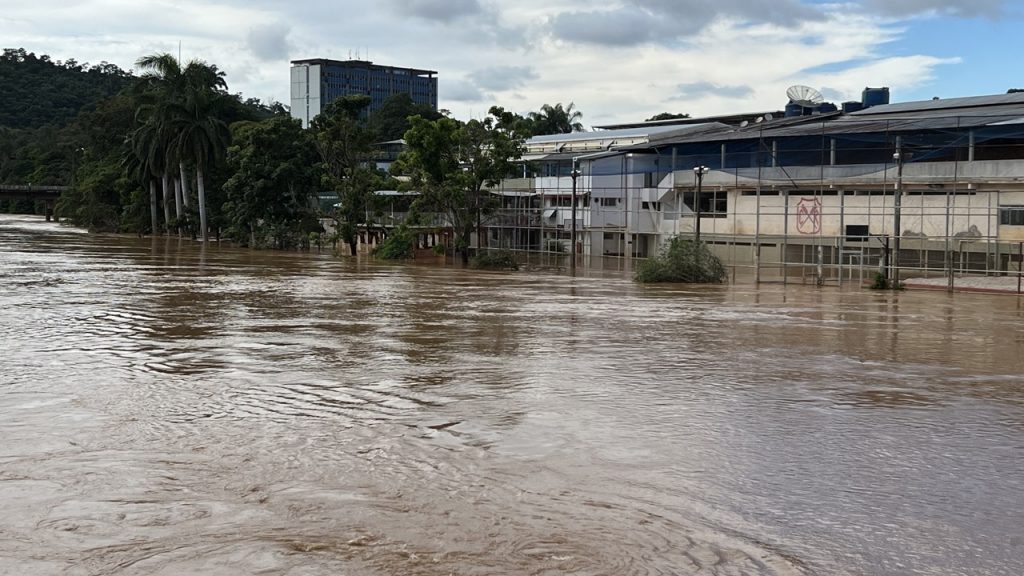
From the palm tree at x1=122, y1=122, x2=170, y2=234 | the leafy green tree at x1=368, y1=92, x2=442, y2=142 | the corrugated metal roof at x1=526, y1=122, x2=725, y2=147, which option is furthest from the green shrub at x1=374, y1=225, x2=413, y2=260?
the leafy green tree at x1=368, y1=92, x2=442, y2=142

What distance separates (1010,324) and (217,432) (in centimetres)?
1954

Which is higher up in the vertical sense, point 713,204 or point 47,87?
point 47,87

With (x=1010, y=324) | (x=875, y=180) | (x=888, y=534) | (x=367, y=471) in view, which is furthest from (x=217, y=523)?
(x=875, y=180)

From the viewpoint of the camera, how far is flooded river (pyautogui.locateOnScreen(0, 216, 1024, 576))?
7828 millimetres

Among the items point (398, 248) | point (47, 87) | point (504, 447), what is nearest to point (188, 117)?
point (398, 248)

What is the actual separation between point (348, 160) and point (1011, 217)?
3558cm

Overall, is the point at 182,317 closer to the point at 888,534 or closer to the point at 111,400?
the point at 111,400

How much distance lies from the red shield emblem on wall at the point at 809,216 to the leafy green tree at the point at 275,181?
32532 millimetres

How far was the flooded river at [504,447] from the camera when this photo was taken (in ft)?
25.7

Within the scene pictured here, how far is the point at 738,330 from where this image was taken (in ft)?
73.5

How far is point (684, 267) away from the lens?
38.3 m

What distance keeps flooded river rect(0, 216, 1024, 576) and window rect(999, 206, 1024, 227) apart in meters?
17.6

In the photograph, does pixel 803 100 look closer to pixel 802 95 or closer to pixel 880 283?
pixel 802 95

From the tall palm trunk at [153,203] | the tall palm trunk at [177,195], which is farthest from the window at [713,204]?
the tall palm trunk at [153,203]
